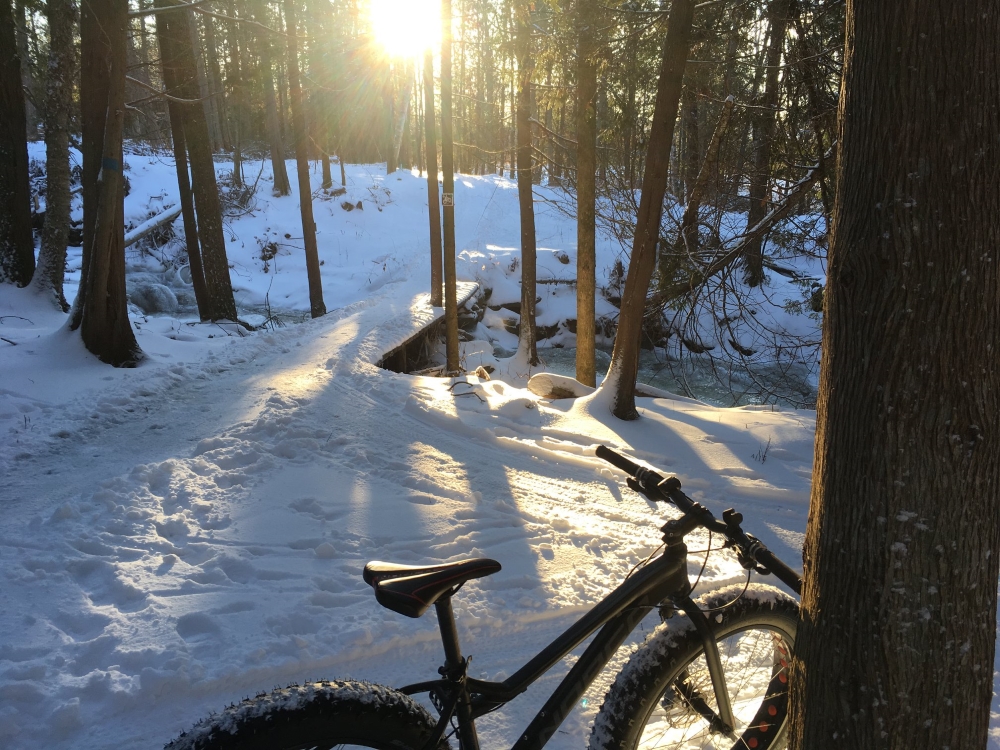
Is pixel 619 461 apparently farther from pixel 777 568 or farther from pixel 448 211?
pixel 448 211

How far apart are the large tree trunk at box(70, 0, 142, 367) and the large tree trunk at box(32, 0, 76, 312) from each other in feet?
9.51

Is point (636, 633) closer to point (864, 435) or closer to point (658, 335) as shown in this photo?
point (864, 435)

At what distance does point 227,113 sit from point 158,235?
17859 mm

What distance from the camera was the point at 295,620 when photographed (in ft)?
11.0

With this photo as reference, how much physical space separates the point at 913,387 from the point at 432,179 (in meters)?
14.8

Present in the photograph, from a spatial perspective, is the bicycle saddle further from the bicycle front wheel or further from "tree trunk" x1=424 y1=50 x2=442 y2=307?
"tree trunk" x1=424 y1=50 x2=442 y2=307

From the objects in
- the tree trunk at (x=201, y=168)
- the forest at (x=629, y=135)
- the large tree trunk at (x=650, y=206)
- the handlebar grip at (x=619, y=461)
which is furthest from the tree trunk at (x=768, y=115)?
the tree trunk at (x=201, y=168)

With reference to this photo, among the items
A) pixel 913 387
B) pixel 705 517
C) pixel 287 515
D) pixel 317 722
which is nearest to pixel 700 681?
pixel 705 517

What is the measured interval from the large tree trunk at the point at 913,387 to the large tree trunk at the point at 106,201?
8.48m

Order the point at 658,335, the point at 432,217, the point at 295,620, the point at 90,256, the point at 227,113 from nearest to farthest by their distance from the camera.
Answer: the point at 295,620 < the point at 90,256 < the point at 432,217 < the point at 658,335 < the point at 227,113

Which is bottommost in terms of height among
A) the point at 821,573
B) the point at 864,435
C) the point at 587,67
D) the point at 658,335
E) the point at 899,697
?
the point at 658,335

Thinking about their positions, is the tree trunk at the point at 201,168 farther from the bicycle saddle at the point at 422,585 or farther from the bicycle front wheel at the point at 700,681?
the bicycle front wheel at the point at 700,681

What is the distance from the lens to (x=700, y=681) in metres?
2.15

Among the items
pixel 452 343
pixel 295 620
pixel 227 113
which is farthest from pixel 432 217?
pixel 227 113
